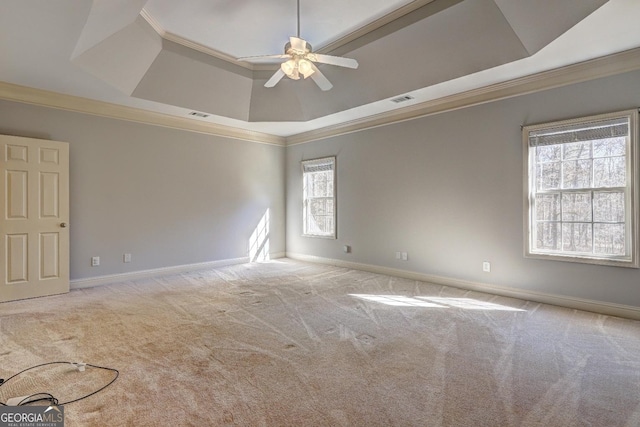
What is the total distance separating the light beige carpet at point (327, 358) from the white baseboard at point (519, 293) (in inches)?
5.1

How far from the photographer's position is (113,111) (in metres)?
4.82

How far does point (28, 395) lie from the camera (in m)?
1.98

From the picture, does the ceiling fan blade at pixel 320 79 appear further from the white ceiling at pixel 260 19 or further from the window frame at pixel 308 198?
the window frame at pixel 308 198

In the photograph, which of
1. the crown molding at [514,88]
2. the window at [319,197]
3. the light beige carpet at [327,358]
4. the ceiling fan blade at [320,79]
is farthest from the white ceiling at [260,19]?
the light beige carpet at [327,358]

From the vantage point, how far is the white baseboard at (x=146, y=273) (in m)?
4.59

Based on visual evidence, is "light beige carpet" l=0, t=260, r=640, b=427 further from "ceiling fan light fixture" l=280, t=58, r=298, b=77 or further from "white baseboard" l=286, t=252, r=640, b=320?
"ceiling fan light fixture" l=280, t=58, r=298, b=77

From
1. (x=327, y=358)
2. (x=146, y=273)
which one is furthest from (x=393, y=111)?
(x=146, y=273)

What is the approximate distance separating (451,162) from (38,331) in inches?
202

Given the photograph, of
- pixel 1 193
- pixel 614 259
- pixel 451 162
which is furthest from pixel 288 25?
pixel 614 259

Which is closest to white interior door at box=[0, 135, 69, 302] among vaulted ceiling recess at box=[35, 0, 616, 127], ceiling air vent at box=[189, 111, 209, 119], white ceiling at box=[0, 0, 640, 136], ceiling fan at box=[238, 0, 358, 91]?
white ceiling at box=[0, 0, 640, 136]

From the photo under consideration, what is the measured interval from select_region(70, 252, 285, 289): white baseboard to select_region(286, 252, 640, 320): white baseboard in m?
2.27

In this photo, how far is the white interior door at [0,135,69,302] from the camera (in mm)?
3922

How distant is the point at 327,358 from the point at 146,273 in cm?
392

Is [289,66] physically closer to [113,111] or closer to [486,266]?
[113,111]
